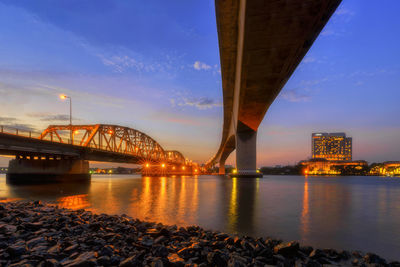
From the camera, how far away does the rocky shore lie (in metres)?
5.07

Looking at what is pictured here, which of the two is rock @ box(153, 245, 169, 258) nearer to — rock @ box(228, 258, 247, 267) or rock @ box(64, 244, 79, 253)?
rock @ box(228, 258, 247, 267)

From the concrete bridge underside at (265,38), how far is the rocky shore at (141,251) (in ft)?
51.3

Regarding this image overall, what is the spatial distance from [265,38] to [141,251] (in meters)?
20.3

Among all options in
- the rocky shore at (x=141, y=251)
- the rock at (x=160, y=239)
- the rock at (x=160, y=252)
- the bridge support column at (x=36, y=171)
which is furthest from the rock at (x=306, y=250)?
the bridge support column at (x=36, y=171)

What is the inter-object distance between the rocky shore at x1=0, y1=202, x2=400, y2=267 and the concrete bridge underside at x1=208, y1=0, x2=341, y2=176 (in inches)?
616

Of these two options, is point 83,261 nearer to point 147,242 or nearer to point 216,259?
point 147,242

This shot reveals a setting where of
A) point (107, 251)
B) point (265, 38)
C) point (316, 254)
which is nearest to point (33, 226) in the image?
point (107, 251)

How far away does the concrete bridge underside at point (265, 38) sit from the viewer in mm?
16922

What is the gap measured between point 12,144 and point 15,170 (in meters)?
13.9

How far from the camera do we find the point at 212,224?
1114cm

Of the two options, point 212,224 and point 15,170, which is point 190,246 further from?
point 15,170

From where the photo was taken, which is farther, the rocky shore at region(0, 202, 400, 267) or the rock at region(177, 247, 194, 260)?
the rock at region(177, 247, 194, 260)

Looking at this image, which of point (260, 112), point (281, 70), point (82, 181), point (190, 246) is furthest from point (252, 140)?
point (190, 246)

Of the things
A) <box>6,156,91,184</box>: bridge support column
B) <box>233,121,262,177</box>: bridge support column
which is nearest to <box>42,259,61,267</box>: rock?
<box>6,156,91,184</box>: bridge support column
